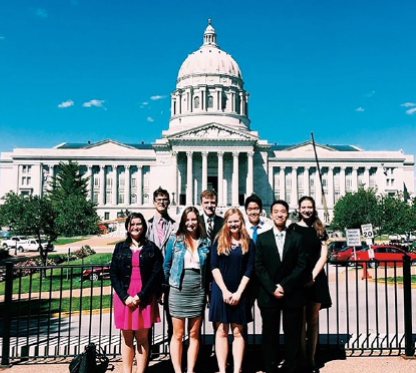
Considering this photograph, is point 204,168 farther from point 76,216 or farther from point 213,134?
point 76,216

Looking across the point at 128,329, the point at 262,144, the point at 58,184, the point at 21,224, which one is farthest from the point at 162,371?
the point at 58,184

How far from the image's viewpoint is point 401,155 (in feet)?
252

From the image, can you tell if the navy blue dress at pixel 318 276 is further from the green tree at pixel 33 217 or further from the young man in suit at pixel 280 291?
the green tree at pixel 33 217

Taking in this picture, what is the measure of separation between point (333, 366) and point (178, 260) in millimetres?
2926

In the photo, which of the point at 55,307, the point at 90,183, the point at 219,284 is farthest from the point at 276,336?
the point at 90,183

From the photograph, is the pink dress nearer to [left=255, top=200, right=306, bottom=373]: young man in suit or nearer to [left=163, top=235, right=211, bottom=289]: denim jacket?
[left=163, top=235, right=211, bottom=289]: denim jacket

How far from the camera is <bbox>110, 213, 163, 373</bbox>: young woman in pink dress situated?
5.64 meters

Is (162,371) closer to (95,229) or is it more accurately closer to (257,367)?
(257,367)

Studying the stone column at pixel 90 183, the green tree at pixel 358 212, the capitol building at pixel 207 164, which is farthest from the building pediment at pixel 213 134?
the green tree at pixel 358 212

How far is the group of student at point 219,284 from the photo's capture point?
558 centimetres

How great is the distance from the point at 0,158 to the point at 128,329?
8444 cm

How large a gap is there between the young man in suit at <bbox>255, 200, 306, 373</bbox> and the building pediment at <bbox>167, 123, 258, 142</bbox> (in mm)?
60349

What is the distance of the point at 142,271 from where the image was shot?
5.71 meters

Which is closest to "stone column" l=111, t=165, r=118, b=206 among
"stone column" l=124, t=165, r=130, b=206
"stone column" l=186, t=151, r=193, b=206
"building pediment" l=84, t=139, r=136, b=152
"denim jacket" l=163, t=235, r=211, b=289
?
"stone column" l=124, t=165, r=130, b=206
